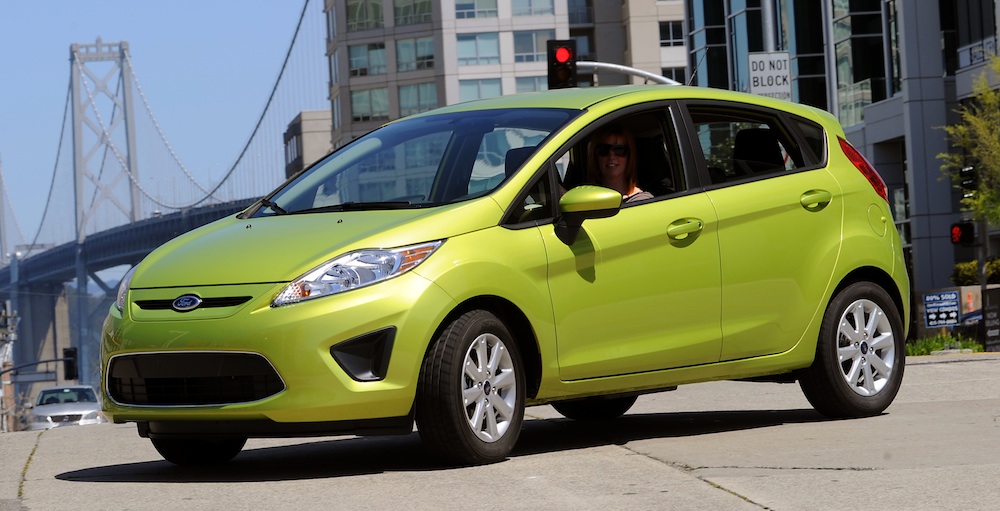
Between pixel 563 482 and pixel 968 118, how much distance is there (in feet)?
101

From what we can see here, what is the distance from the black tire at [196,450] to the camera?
7434 mm

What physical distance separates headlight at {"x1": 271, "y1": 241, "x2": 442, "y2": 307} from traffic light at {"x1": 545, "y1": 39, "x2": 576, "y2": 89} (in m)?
15.6

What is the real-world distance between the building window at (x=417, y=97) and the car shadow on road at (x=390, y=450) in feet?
256

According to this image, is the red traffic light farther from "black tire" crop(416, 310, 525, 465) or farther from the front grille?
the front grille

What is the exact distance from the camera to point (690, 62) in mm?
51719

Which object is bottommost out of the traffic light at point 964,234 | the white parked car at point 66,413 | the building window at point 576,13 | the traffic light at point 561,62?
the white parked car at point 66,413

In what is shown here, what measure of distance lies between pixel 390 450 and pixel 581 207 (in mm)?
1630

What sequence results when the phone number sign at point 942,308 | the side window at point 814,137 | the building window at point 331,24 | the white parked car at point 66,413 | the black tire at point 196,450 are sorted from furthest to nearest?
the building window at point 331,24 → the white parked car at point 66,413 → the phone number sign at point 942,308 → the side window at point 814,137 → the black tire at point 196,450

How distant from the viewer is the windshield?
7.12 metres

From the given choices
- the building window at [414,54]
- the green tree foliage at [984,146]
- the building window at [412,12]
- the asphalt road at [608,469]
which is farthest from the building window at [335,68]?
the asphalt road at [608,469]

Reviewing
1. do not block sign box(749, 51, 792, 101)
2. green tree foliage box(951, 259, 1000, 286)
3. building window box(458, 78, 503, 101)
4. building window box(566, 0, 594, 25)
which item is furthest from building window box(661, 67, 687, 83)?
do not block sign box(749, 51, 792, 101)

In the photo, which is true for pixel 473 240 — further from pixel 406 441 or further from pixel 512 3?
pixel 512 3

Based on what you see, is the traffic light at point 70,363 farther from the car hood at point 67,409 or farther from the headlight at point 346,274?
the headlight at point 346,274

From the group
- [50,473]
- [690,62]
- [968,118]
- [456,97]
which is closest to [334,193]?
[50,473]
